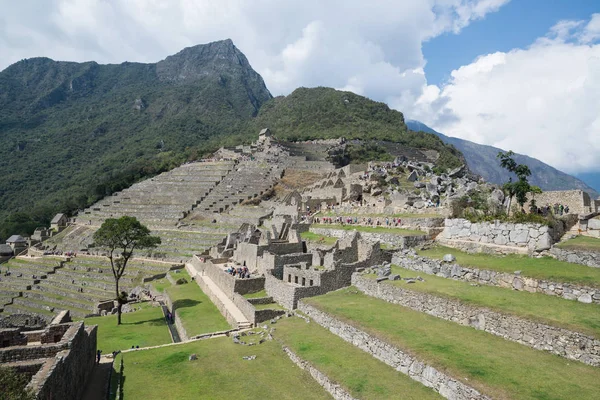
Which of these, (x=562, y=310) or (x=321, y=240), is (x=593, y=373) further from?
(x=321, y=240)

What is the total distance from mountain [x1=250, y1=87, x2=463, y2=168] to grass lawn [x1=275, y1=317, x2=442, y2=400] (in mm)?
58170

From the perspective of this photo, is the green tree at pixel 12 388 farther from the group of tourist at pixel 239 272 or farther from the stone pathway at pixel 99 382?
the group of tourist at pixel 239 272

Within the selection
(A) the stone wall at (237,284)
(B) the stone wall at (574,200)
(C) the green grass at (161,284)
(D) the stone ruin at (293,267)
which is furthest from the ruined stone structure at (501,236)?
(C) the green grass at (161,284)

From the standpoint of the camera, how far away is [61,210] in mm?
73812

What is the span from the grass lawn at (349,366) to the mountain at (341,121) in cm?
5817

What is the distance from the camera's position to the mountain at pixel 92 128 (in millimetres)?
92562

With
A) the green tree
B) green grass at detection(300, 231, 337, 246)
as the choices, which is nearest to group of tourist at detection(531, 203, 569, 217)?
green grass at detection(300, 231, 337, 246)

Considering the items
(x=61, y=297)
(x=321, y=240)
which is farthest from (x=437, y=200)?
(x=61, y=297)

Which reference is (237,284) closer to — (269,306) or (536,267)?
(269,306)

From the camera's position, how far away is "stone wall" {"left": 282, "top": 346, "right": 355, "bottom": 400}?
9.80 m

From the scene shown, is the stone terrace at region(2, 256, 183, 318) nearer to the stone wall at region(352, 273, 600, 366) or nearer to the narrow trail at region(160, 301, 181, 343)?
the narrow trail at region(160, 301, 181, 343)

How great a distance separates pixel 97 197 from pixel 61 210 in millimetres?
6785

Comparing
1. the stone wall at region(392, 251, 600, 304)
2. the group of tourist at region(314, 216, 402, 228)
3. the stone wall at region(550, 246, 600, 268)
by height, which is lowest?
the stone wall at region(392, 251, 600, 304)

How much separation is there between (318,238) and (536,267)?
1483cm
